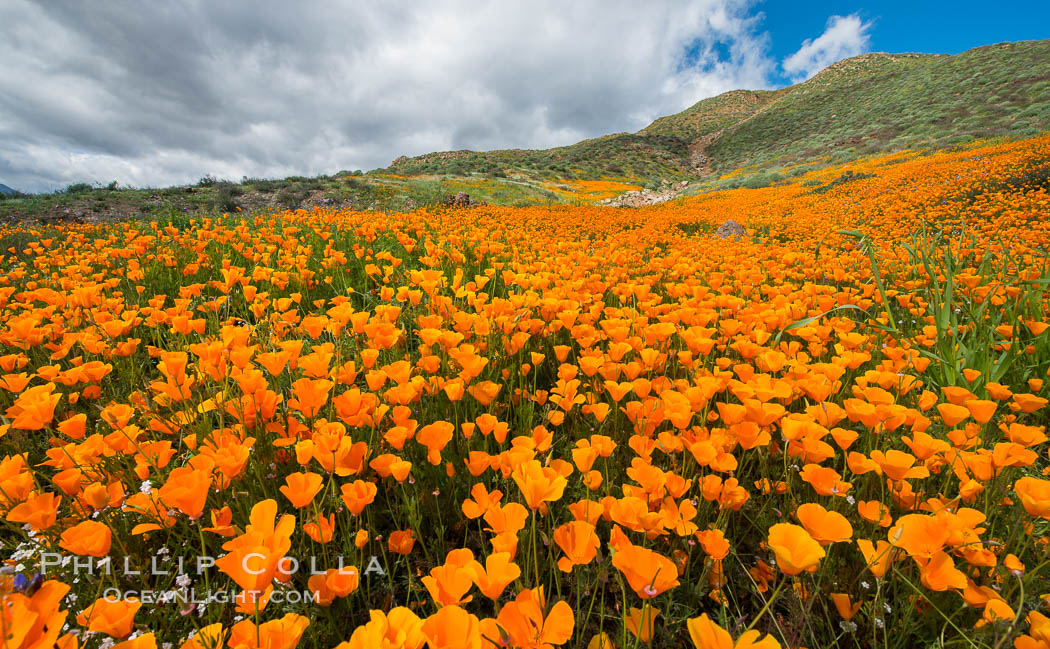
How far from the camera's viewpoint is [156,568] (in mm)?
1244

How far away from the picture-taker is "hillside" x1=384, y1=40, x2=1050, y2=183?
82.1ft

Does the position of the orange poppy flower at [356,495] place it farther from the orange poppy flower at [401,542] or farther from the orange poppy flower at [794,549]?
the orange poppy flower at [794,549]

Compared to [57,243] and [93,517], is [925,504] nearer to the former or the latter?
[93,517]

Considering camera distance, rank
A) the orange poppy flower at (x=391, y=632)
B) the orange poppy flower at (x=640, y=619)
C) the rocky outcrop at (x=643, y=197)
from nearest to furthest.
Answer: the orange poppy flower at (x=391, y=632)
the orange poppy flower at (x=640, y=619)
the rocky outcrop at (x=643, y=197)

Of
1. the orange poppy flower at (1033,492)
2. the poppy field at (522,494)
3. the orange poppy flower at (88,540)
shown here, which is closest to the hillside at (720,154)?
the poppy field at (522,494)

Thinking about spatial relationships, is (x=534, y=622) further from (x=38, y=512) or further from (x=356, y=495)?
(x=38, y=512)

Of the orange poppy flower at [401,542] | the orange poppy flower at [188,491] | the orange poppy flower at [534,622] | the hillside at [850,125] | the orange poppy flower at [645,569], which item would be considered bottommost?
the orange poppy flower at [401,542]

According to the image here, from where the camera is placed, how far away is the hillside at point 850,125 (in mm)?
25016

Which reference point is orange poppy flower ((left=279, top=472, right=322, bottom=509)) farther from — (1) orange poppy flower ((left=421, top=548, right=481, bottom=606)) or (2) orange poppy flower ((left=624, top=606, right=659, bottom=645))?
(2) orange poppy flower ((left=624, top=606, right=659, bottom=645))

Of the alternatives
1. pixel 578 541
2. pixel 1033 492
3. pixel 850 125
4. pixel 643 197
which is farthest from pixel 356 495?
pixel 850 125

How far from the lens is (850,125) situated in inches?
1425

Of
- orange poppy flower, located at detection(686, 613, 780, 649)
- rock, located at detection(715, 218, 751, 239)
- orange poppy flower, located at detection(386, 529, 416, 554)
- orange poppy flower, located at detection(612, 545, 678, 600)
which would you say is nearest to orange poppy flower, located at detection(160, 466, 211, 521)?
orange poppy flower, located at detection(386, 529, 416, 554)

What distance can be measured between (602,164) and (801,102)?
2876 centimetres

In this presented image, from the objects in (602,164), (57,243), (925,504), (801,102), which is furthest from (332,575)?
(801,102)
